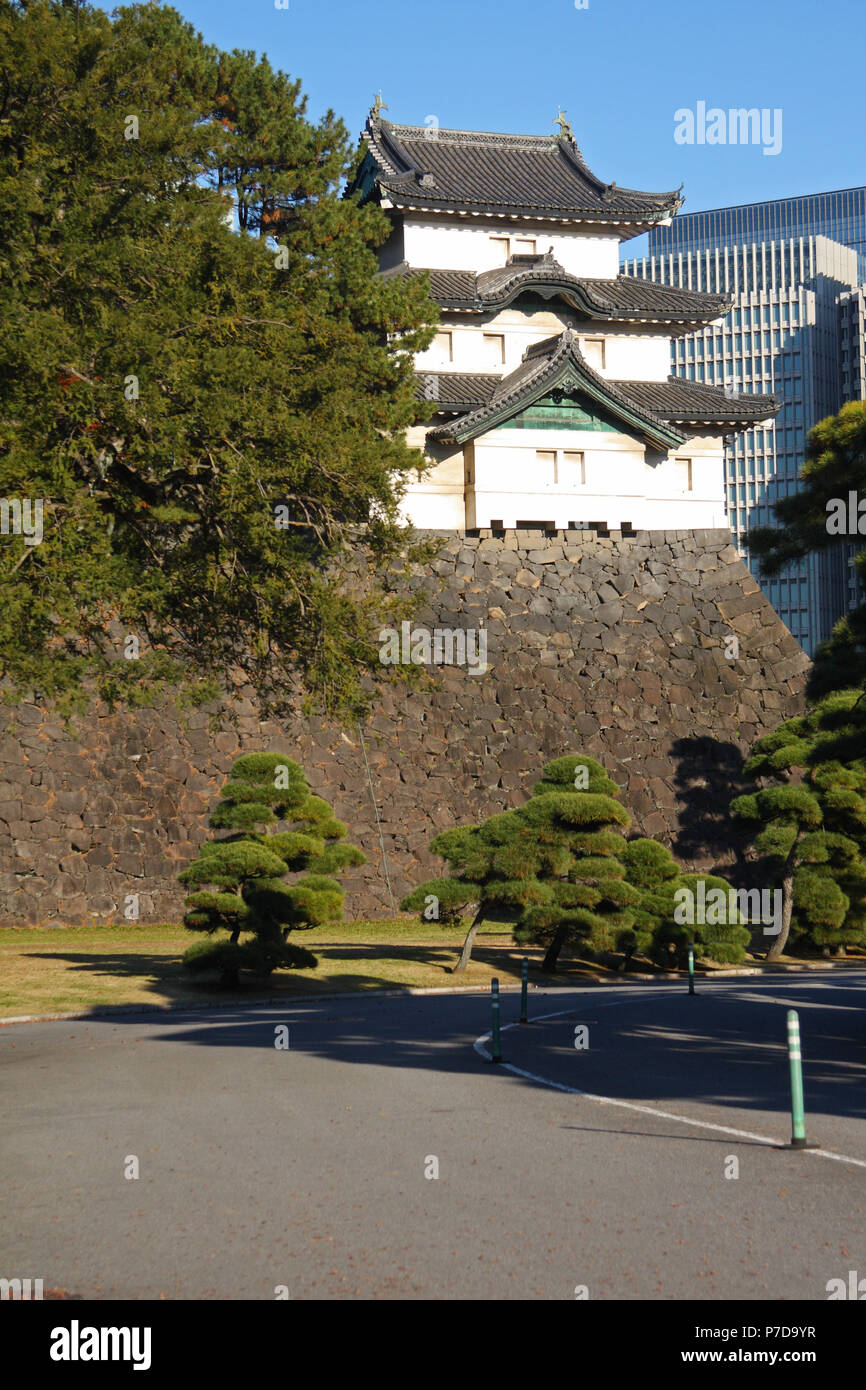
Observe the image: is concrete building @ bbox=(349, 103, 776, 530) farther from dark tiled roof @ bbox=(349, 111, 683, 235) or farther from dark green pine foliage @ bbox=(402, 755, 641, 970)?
dark green pine foliage @ bbox=(402, 755, 641, 970)

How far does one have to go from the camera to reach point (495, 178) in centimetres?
4859

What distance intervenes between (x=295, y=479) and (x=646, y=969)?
58.3 feet

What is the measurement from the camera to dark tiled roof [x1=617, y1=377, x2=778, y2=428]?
1844 inches

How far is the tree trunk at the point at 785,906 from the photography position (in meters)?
34.3

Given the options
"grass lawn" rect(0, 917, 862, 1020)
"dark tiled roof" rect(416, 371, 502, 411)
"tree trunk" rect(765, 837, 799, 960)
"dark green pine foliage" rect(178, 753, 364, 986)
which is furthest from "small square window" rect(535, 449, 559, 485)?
"dark green pine foliage" rect(178, 753, 364, 986)

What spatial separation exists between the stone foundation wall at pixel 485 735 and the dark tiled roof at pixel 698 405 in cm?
419

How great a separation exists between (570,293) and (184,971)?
1124 inches

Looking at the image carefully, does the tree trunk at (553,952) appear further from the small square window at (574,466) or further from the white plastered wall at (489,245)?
the white plastered wall at (489,245)

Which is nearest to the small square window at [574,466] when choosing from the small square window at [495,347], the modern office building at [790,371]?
the small square window at [495,347]

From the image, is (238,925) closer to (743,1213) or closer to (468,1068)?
(468,1068)

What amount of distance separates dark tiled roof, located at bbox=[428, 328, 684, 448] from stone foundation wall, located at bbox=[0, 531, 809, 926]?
3.40 m

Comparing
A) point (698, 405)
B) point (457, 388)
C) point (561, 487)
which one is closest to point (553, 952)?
point (561, 487)

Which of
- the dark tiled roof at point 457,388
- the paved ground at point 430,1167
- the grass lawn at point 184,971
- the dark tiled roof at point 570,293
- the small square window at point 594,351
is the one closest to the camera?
the paved ground at point 430,1167

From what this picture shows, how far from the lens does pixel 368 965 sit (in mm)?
28609
